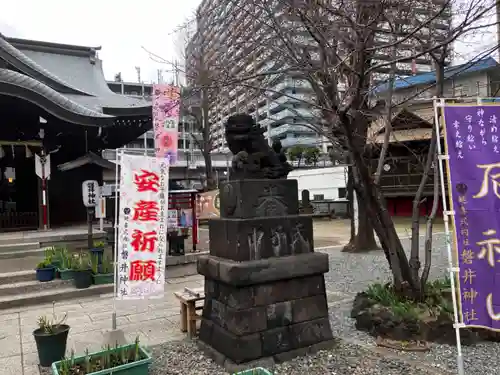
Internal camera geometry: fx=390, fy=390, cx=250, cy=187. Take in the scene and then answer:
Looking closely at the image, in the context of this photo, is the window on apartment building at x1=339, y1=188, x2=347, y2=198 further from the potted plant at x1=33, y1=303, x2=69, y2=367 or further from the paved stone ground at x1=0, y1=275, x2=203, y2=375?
the potted plant at x1=33, y1=303, x2=69, y2=367

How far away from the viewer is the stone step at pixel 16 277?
27.1ft

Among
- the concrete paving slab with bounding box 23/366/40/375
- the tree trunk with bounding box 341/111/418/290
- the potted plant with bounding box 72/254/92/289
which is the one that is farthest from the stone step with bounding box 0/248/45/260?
the tree trunk with bounding box 341/111/418/290

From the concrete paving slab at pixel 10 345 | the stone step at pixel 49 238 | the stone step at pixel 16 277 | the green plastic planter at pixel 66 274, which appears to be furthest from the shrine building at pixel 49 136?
the concrete paving slab at pixel 10 345

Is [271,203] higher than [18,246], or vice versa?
[271,203]

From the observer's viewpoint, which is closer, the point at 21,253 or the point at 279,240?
the point at 279,240

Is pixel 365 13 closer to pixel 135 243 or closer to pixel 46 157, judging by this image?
pixel 135 243

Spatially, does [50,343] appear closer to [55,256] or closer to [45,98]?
[55,256]

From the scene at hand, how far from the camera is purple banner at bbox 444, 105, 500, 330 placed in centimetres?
381

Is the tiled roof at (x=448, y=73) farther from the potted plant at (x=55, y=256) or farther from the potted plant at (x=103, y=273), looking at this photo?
the potted plant at (x=55, y=256)

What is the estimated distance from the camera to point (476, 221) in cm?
384

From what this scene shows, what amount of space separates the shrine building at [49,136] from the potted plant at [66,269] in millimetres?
4466

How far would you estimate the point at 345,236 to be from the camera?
17406 mm

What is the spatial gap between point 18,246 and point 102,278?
2.97 meters

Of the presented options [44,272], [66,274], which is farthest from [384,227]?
[44,272]
